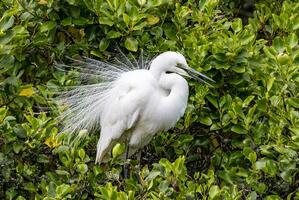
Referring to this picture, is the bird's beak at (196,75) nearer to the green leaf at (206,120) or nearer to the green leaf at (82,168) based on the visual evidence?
the green leaf at (206,120)

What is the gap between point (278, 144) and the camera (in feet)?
11.0

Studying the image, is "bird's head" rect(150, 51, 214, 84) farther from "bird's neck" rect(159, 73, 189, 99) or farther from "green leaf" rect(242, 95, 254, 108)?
"green leaf" rect(242, 95, 254, 108)

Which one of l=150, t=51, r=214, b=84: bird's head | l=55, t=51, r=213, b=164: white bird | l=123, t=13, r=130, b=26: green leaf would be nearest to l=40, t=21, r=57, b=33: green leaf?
l=55, t=51, r=213, b=164: white bird

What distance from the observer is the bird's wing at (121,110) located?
12.4 ft

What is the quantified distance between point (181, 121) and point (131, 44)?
0.39 metres

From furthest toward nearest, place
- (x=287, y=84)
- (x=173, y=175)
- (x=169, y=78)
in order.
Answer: (x=169, y=78), (x=287, y=84), (x=173, y=175)

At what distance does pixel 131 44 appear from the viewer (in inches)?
149

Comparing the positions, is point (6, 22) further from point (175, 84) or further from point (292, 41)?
point (292, 41)

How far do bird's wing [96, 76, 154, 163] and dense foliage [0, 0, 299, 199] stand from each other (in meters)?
0.09

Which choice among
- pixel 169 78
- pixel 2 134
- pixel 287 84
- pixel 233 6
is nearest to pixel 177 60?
pixel 169 78

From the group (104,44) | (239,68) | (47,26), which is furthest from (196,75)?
(47,26)

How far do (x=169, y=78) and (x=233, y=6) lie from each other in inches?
50.4

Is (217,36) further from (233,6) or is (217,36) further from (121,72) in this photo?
(233,6)

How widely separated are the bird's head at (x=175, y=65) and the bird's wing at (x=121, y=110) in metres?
0.10
